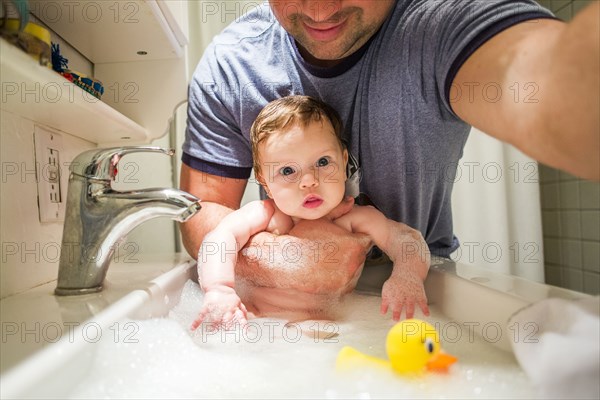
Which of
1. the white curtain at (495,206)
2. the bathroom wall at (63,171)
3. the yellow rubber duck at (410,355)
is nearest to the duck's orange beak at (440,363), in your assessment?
the yellow rubber duck at (410,355)

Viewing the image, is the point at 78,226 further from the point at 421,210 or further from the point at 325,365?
the point at 421,210

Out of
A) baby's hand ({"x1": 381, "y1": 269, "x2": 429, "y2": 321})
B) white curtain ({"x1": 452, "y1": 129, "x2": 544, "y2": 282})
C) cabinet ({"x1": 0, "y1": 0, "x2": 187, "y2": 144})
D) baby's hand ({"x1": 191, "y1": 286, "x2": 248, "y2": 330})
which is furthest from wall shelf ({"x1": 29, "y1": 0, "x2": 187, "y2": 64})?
white curtain ({"x1": 452, "y1": 129, "x2": 544, "y2": 282})

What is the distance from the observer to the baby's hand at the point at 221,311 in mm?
658

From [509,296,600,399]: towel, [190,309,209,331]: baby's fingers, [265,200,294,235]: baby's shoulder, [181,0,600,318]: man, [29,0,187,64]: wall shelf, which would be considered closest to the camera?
[509,296,600,399]: towel

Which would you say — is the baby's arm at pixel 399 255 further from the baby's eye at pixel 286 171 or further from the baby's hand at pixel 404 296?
the baby's eye at pixel 286 171

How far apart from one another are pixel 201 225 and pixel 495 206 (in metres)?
1.07

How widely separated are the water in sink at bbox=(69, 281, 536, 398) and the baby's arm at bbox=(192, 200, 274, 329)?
0.12ft

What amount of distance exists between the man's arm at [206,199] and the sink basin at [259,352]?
0.18 m

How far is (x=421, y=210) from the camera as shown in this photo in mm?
927

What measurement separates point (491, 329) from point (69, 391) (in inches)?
18.4

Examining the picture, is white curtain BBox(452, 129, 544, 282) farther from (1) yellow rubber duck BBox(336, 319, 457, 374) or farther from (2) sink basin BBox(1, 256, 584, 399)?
(1) yellow rubber duck BBox(336, 319, 457, 374)

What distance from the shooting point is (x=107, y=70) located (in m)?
1.07

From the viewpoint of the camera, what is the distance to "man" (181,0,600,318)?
475mm

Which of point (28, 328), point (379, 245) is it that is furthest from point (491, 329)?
point (28, 328)
